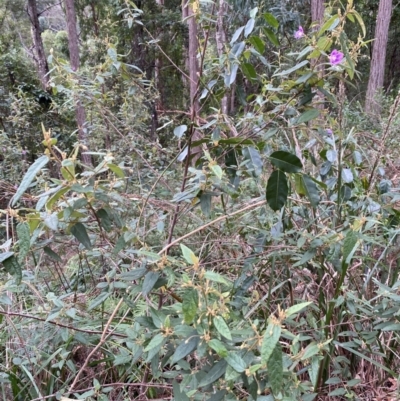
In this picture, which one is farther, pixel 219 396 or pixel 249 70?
pixel 249 70

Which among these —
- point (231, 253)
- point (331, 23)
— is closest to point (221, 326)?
point (331, 23)

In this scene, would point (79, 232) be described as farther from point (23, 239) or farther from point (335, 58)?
point (335, 58)

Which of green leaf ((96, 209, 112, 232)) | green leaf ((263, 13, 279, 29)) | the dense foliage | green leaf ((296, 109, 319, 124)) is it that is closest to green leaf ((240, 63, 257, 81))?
the dense foliage

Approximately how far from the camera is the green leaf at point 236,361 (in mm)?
683

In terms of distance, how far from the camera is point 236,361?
70 cm

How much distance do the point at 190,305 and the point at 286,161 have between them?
393 millimetres

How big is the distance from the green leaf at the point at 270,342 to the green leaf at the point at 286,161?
37 centimetres

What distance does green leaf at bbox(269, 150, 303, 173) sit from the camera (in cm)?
83

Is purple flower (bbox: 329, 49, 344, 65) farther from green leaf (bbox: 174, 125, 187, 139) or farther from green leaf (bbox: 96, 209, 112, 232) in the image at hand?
green leaf (bbox: 96, 209, 112, 232)

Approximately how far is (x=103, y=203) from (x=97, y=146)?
2.03 m

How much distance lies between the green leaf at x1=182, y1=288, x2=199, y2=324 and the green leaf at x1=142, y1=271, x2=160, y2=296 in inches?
5.6

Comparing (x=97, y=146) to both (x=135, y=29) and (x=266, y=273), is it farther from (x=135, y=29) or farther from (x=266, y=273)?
(x=135, y=29)

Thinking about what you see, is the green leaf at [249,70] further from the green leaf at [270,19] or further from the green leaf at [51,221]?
the green leaf at [51,221]

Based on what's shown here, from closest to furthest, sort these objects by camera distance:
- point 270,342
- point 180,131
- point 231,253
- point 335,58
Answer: point 270,342, point 335,58, point 180,131, point 231,253
